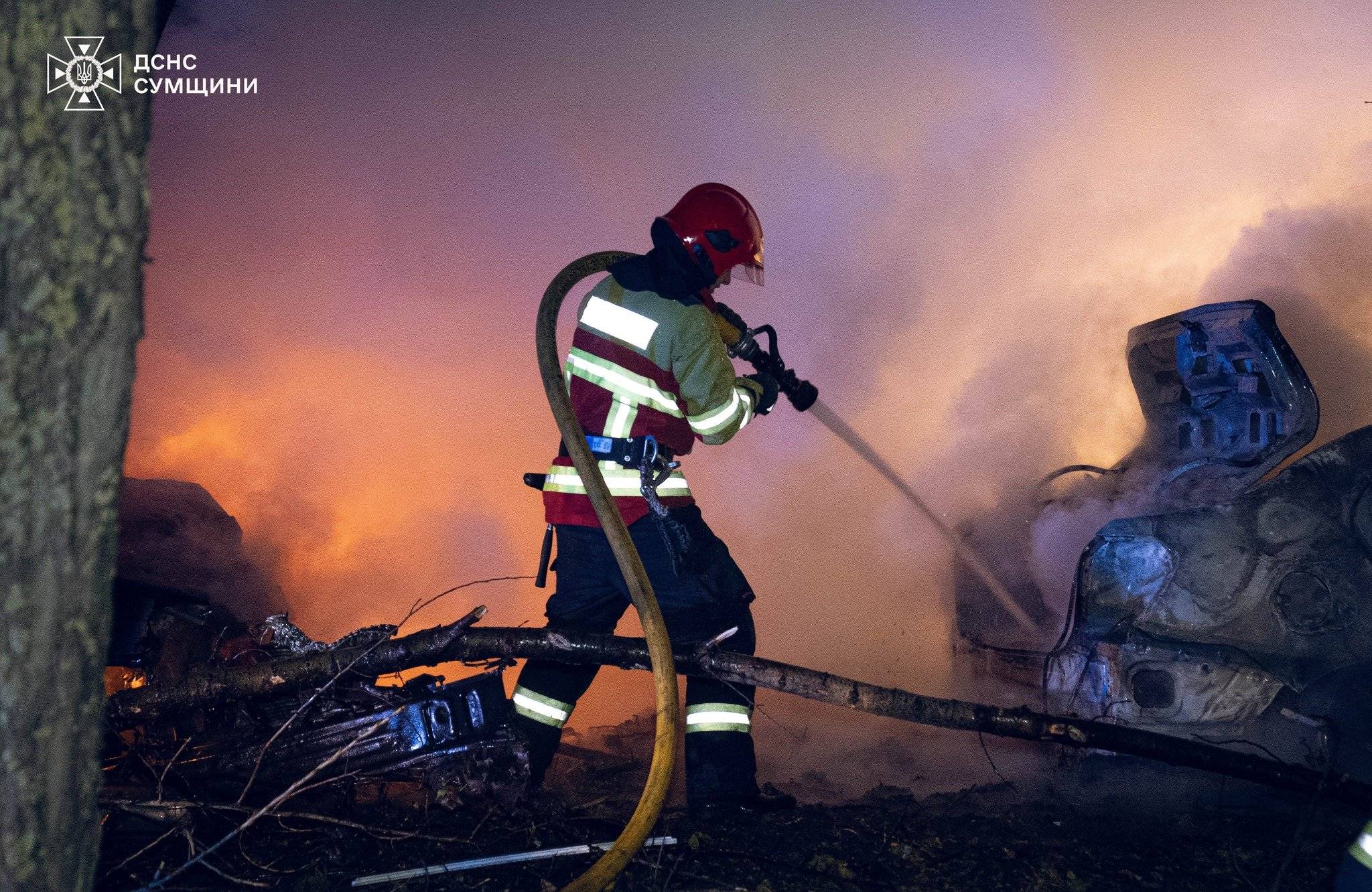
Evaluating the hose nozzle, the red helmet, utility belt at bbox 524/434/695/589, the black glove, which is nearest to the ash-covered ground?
utility belt at bbox 524/434/695/589

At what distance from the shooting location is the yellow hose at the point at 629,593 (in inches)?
83.0

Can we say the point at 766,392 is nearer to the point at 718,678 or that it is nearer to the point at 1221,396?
the point at 718,678

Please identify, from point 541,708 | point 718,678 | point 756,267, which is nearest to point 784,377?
point 756,267

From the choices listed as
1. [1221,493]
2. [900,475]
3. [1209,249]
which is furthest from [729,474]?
[1221,493]

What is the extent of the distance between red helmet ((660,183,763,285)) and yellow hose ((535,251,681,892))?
0.31 m

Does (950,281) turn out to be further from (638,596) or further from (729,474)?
(638,596)

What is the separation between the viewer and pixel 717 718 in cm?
277

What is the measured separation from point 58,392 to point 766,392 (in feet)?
8.30

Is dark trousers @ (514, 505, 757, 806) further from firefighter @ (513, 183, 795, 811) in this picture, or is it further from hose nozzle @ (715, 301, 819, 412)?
hose nozzle @ (715, 301, 819, 412)

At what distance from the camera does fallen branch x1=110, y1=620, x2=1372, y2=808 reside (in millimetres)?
2721

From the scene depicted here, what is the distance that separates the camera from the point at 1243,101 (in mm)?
7164

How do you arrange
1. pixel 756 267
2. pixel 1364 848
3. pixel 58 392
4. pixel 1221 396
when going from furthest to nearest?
1. pixel 1221 396
2. pixel 756 267
3. pixel 1364 848
4. pixel 58 392

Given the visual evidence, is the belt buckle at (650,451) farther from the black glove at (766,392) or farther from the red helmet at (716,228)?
the red helmet at (716,228)

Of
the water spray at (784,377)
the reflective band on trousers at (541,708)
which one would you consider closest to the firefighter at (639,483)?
the reflective band on trousers at (541,708)
